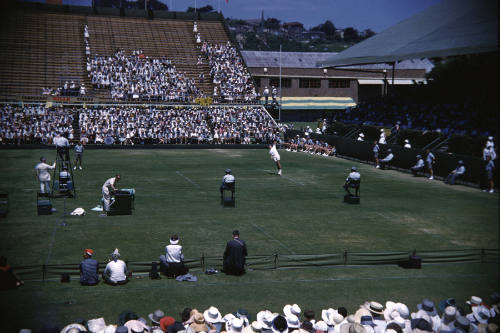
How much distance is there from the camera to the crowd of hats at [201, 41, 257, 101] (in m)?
59.7

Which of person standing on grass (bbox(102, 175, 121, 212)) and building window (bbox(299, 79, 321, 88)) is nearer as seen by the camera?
person standing on grass (bbox(102, 175, 121, 212))

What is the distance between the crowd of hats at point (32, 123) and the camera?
4476 cm

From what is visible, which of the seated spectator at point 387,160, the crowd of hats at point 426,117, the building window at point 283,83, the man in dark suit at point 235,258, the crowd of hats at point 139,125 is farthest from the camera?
the building window at point 283,83

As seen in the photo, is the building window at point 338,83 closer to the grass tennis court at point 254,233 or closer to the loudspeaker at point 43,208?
the grass tennis court at point 254,233

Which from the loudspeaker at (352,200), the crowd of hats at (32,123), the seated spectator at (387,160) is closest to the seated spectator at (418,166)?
the seated spectator at (387,160)

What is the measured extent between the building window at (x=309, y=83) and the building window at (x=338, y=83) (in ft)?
6.66

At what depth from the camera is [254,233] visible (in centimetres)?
1834

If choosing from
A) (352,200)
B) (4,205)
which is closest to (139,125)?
(4,205)

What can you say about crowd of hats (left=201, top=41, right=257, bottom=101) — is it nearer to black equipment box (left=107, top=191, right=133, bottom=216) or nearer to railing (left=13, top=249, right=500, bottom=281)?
black equipment box (left=107, top=191, right=133, bottom=216)

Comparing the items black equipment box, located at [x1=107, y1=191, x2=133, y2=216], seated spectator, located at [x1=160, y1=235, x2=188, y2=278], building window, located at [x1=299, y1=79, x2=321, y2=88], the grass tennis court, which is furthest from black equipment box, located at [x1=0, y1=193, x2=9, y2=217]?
building window, located at [x1=299, y1=79, x2=321, y2=88]

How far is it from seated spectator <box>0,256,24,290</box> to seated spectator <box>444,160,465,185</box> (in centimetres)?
2429

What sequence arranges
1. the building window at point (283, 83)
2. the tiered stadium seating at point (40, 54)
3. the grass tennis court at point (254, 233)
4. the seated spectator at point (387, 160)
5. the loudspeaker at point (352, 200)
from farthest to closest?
the building window at point (283, 83) → the tiered stadium seating at point (40, 54) → the seated spectator at point (387, 160) → the loudspeaker at point (352, 200) → the grass tennis court at point (254, 233)

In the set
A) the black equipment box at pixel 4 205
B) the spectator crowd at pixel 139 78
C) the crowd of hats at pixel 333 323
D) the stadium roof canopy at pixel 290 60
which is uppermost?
the stadium roof canopy at pixel 290 60

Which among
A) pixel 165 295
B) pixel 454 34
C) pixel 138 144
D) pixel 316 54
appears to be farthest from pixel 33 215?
pixel 316 54
